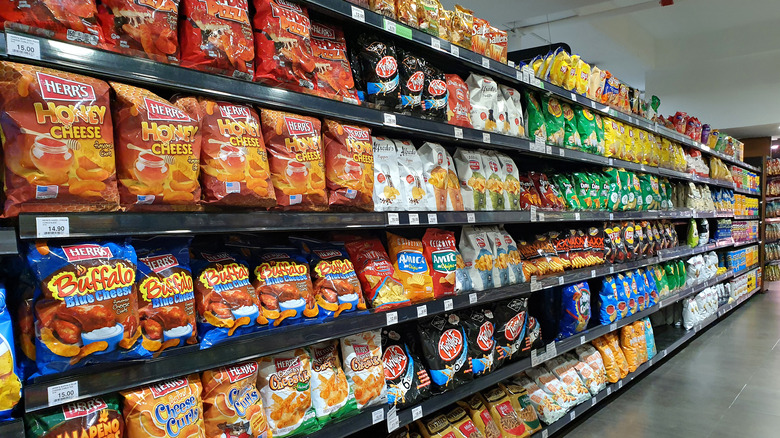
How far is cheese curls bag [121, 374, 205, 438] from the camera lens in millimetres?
1285

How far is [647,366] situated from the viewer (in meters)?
4.12

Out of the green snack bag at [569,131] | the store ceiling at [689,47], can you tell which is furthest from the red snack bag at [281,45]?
the store ceiling at [689,47]

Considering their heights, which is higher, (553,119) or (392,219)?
(553,119)

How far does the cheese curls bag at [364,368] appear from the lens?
74.8 inches

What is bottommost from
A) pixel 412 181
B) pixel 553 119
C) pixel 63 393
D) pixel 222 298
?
pixel 63 393

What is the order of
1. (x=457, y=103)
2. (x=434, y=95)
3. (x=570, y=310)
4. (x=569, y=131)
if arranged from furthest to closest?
(x=569, y=131), (x=570, y=310), (x=457, y=103), (x=434, y=95)

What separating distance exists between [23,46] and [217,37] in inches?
20.0

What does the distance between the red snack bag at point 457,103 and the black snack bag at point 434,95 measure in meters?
0.10

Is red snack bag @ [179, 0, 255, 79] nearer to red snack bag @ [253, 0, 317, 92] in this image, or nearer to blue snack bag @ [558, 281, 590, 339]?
red snack bag @ [253, 0, 317, 92]

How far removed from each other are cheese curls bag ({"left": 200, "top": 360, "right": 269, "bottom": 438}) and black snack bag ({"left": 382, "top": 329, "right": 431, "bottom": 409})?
0.64m

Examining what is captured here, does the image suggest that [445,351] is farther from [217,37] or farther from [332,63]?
[217,37]

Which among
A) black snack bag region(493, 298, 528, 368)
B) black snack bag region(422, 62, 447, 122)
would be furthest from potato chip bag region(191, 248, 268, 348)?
black snack bag region(493, 298, 528, 368)

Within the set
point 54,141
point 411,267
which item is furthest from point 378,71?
point 54,141

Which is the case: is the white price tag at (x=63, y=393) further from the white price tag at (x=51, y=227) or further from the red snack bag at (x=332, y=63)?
the red snack bag at (x=332, y=63)
